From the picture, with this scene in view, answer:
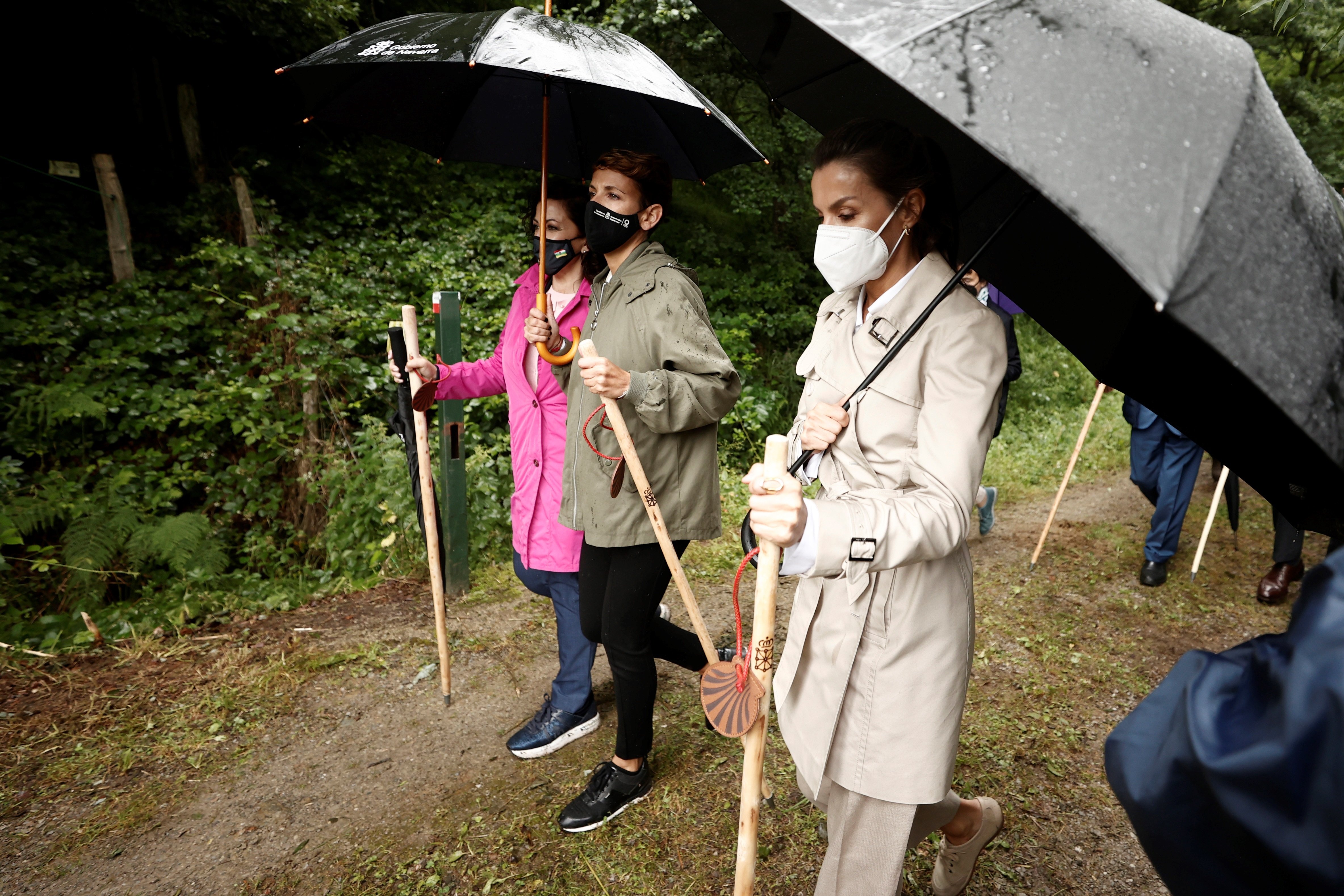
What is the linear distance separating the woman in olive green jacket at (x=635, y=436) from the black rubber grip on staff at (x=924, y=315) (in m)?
0.83

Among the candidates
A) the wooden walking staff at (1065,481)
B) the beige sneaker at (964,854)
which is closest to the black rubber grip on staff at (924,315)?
the beige sneaker at (964,854)

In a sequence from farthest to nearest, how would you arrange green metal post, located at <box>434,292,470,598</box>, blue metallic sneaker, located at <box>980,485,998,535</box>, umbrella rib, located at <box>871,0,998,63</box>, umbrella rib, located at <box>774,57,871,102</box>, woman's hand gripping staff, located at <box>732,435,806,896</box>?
blue metallic sneaker, located at <box>980,485,998,535</box>, green metal post, located at <box>434,292,470,598</box>, umbrella rib, located at <box>774,57,871,102</box>, woman's hand gripping staff, located at <box>732,435,806,896</box>, umbrella rib, located at <box>871,0,998,63</box>

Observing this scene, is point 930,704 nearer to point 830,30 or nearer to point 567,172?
point 830,30

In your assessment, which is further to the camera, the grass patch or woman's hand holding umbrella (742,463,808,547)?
the grass patch

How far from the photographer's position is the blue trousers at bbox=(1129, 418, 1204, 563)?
187 inches

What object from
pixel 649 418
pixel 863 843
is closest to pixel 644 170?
pixel 649 418

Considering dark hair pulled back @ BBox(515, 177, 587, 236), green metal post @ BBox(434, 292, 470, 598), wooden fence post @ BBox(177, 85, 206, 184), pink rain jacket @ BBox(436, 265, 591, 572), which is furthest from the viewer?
wooden fence post @ BBox(177, 85, 206, 184)

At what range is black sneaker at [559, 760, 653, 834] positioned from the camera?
2670 millimetres

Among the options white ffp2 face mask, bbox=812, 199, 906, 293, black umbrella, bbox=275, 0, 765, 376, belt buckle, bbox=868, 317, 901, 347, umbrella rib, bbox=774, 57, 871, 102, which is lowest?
belt buckle, bbox=868, 317, 901, 347

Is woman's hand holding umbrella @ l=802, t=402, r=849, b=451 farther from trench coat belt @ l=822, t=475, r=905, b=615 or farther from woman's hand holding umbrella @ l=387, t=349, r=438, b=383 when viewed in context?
woman's hand holding umbrella @ l=387, t=349, r=438, b=383

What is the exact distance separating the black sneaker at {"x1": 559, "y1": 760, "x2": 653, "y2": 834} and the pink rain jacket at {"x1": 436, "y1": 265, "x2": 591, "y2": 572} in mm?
811

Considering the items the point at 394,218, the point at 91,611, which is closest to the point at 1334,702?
the point at 91,611

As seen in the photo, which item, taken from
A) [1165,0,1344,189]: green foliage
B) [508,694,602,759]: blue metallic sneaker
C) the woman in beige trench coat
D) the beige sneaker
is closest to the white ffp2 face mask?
the woman in beige trench coat

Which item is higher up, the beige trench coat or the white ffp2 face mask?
the white ffp2 face mask
